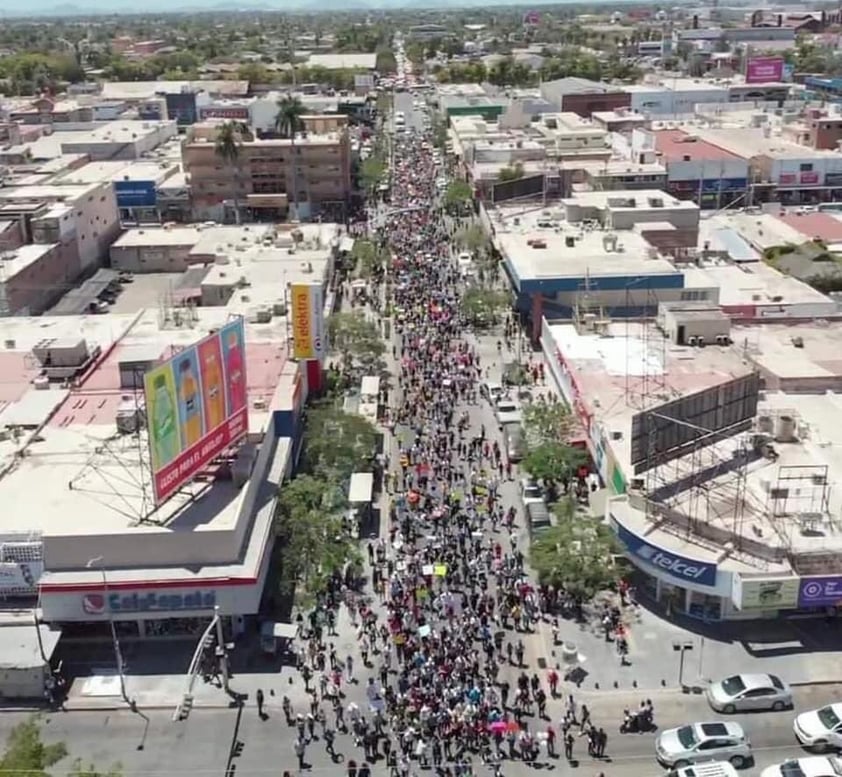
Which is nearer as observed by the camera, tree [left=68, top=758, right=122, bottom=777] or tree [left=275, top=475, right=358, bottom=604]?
tree [left=68, top=758, right=122, bottom=777]

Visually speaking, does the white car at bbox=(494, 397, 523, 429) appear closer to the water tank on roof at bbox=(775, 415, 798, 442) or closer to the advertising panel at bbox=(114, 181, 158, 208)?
the water tank on roof at bbox=(775, 415, 798, 442)

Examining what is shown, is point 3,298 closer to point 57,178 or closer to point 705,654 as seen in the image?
point 57,178

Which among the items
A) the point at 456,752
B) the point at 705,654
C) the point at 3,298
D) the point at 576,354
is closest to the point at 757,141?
the point at 576,354

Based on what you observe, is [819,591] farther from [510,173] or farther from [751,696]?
[510,173]

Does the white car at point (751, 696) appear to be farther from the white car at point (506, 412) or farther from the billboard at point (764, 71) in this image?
the billboard at point (764, 71)

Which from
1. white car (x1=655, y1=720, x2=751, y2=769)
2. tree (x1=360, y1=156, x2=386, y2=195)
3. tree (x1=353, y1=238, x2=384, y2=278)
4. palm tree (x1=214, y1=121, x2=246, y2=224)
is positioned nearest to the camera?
white car (x1=655, y1=720, x2=751, y2=769)

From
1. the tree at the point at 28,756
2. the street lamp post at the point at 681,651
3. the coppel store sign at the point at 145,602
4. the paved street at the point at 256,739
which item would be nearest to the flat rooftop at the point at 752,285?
the street lamp post at the point at 681,651

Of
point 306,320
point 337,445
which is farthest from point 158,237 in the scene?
point 337,445

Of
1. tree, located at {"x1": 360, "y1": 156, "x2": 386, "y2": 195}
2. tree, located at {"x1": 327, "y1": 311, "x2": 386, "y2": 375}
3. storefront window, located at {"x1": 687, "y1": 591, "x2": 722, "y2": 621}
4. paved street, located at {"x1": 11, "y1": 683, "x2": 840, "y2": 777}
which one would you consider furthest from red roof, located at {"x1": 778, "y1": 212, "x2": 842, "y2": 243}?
paved street, located at {"x1": 11, "y1": 683, "x2": 840, "y2": 777}
